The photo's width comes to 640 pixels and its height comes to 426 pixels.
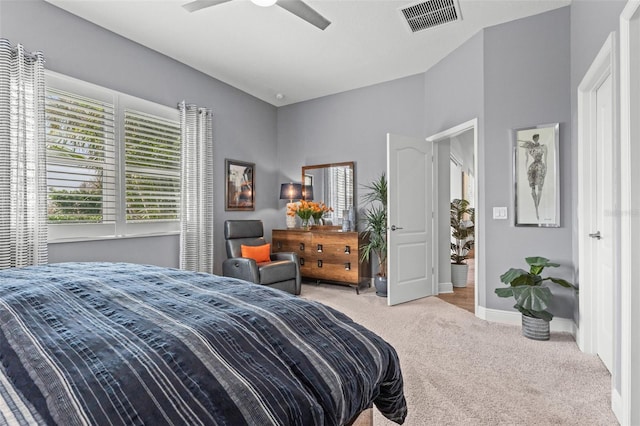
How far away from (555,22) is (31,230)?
4819 millimetres

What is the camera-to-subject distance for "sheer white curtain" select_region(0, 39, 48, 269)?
2611 millimetres

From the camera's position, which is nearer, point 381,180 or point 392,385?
point 392,385

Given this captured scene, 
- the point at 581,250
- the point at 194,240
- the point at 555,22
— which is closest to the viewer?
the point at 581,250

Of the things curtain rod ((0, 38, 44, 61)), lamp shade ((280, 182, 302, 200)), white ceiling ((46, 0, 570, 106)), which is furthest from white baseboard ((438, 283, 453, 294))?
curtain rod ((0, 38, 44, 61))

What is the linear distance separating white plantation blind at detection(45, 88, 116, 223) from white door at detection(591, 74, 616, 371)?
13.5ft

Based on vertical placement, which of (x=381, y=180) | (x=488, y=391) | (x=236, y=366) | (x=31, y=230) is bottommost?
(x=488, y=391)

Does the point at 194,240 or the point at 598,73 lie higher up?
the point at 598,73

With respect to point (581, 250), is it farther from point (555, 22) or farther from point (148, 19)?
point (148, 19)

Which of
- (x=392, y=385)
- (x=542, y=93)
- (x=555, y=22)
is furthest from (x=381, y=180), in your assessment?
(x=392, y=385)

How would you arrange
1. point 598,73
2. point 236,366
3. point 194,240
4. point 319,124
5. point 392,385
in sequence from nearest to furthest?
point 236,366 < point 392,385 < point 598,73 < point 194,240 < point 319,124

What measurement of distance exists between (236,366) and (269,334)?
184mm

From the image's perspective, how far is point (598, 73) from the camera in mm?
2338

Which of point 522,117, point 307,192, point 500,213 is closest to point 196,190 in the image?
point 307,192

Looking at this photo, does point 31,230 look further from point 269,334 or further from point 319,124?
point 319,124
